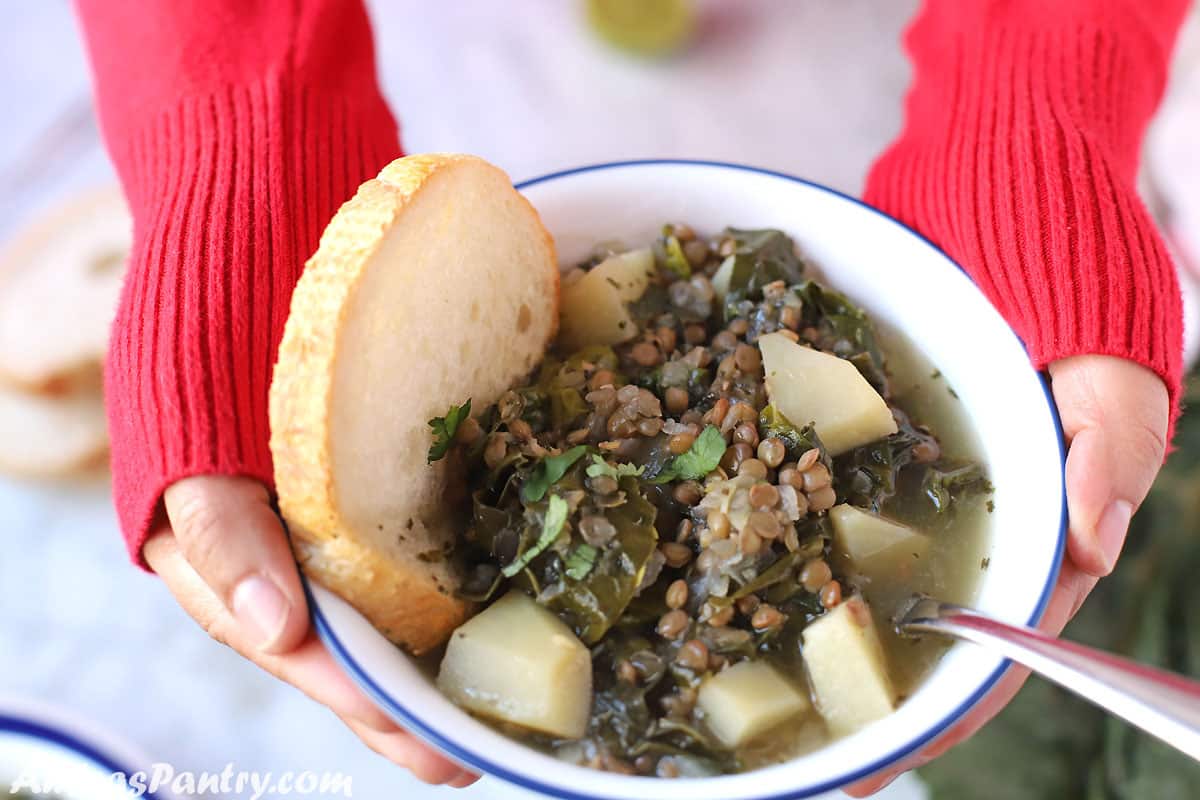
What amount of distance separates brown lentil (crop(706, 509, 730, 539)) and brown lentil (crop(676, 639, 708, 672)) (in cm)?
17

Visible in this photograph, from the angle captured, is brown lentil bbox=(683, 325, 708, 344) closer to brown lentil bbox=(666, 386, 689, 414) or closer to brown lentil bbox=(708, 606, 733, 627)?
brown lentil bbox=(666, 386, 689, 414)

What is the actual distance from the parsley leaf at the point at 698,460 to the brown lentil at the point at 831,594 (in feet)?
0.85

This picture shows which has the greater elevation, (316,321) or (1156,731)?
(316,321)

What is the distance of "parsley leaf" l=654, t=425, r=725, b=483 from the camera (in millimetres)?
1694

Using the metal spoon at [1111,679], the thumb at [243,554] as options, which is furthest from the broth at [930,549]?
the thumb at [243,554]

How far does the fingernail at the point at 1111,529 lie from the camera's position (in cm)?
172

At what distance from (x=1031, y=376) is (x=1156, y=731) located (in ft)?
2.16

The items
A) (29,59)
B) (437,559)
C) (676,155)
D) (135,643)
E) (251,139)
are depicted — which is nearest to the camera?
(437,559)

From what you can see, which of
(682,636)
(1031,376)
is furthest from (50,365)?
(1031,376)

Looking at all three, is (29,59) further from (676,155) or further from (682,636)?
(682,636)

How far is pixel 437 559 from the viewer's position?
1.71 meters

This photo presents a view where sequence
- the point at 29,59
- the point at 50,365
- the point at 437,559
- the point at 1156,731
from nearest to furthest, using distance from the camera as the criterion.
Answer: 1. the point at 1156,731
2. the point at 437,559
3. the point at 50,365
4. the point at 29,59

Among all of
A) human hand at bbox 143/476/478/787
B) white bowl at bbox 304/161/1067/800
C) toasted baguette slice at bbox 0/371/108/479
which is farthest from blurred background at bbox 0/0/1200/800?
white bowl at bbox 304/161/1067/800

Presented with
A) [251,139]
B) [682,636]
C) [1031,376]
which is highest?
[251,139]
